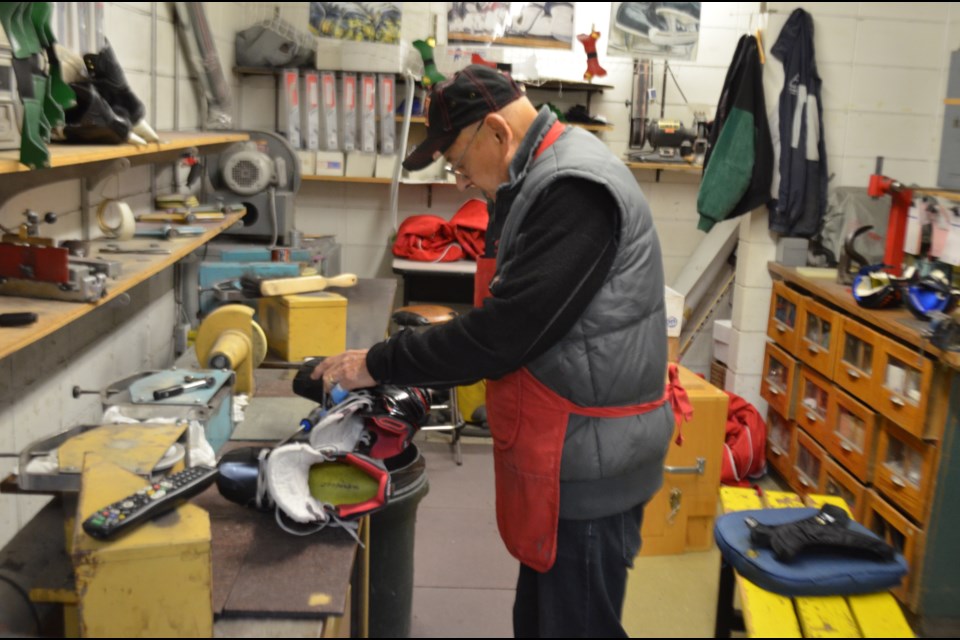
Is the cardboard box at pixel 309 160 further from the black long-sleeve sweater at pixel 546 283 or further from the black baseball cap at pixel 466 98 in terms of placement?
the black long-sleeve sweater at pixel 546 283

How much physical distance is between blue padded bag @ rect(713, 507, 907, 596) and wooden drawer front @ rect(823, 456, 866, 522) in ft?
3.38

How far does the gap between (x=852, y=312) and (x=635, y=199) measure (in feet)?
6.94

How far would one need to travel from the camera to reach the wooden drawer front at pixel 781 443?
401cm

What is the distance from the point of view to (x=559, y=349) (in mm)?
1692

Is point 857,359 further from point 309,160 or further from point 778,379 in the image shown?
point 309,160

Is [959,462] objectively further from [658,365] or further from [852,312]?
[658,365]

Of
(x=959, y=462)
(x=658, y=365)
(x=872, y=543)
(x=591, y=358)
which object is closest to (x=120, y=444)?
(x=591, y=358)

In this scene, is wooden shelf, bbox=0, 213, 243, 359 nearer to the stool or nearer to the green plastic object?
the stool

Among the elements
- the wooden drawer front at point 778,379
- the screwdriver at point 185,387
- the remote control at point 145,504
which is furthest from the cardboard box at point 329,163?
the remote control at point 145,504

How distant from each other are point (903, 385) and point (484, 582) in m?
1.58

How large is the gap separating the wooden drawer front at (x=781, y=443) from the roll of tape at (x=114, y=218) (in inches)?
111

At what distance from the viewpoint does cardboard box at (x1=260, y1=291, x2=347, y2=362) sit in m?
3.02

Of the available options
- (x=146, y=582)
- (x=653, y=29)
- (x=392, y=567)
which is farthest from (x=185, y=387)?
(x=653, y=29)

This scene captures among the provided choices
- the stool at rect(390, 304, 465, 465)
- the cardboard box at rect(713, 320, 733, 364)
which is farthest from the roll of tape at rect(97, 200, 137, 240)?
the cardboard box at rect(713, 320, 733, 364)
